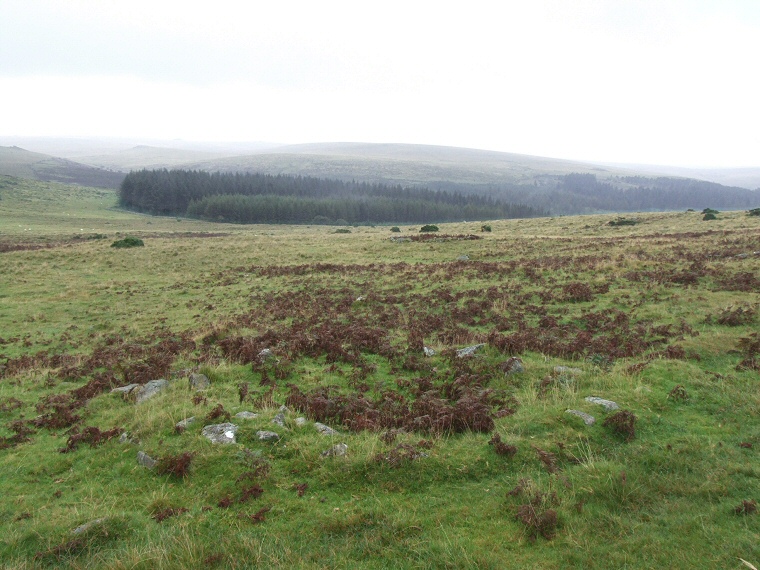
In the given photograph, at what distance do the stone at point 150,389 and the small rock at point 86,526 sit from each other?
420 cm

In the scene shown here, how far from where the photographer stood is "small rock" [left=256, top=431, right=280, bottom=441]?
7.79m

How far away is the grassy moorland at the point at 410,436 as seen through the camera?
215 inches

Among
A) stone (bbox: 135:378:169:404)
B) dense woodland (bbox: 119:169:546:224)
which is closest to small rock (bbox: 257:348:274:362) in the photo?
stone (bbox: 135:378:169:404)

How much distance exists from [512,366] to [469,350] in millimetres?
1519

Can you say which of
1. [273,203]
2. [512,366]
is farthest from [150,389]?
[273,203]

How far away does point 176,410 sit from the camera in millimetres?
8758

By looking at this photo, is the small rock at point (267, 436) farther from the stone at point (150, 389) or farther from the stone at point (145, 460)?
the stone at point (150, 389)

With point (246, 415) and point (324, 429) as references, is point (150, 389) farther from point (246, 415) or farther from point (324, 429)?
point (324, 429)

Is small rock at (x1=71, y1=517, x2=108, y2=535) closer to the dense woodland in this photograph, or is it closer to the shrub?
the shrub

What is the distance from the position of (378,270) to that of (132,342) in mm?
16109

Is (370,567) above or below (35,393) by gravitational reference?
above

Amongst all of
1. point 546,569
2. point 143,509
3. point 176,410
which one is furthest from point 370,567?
point 176,410

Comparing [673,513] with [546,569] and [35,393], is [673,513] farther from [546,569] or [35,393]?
[35,393]

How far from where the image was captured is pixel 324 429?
8242 millimetres
